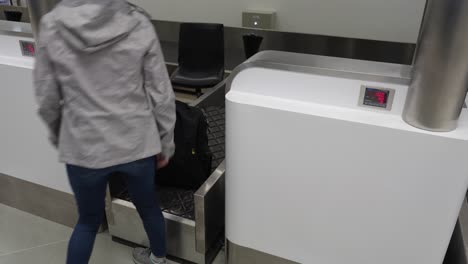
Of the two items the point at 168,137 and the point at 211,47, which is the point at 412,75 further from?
the point at 211,47

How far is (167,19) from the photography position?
12.3ft

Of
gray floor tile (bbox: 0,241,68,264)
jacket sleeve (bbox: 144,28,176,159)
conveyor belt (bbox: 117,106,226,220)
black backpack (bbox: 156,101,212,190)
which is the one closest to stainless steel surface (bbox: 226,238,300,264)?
conveyor belt (bbox: 117,106,226,220)

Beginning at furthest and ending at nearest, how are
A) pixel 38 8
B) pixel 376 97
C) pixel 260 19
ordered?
pixel 260 19, pixel 38 8, pixel 376 97

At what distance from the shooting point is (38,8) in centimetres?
147

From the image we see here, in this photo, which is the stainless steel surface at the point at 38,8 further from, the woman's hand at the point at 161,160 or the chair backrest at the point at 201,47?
the chair backrest at the point at 201,47

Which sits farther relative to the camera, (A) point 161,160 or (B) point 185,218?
(B) point 185,218

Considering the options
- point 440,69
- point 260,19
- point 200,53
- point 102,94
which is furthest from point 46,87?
point 260,19

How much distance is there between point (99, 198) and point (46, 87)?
1.32 feet

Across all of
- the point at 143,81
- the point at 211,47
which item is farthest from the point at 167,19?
the point at 143,81

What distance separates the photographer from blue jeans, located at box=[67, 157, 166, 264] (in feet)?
4.04

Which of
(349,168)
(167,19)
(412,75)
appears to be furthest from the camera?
(167,19)

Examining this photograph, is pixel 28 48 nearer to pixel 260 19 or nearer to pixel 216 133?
pixel 216 133

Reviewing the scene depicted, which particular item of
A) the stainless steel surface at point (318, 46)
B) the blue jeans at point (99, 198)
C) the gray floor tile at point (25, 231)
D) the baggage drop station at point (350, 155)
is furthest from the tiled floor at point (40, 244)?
the stainless steel surface at point (318, 46)

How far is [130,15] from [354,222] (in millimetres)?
962
